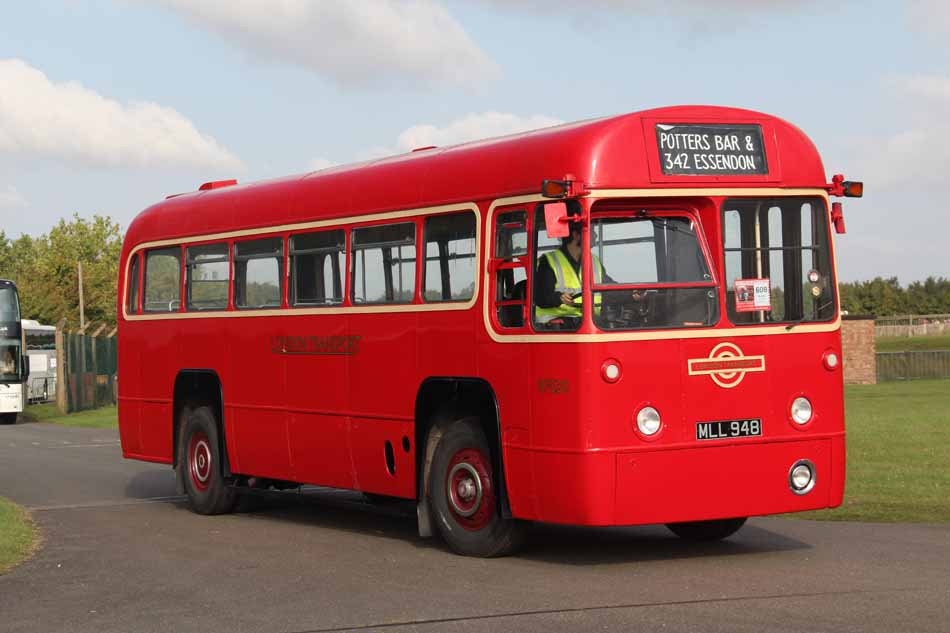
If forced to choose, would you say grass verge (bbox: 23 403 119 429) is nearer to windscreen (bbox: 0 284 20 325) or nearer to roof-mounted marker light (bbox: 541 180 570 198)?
windscreen (bbox: 0 284 20 325)

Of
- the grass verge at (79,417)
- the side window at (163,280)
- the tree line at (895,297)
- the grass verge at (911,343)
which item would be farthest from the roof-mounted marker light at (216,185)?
the tree line at (895,297)

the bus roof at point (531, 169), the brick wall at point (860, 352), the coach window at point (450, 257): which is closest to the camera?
the bus roof at point (531, 169)

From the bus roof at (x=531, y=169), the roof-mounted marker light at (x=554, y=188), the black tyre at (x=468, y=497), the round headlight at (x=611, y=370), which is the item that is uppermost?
the bus roof at (x=531, y=169)

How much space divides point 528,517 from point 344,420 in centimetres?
299

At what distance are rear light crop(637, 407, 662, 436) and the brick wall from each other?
158 feet

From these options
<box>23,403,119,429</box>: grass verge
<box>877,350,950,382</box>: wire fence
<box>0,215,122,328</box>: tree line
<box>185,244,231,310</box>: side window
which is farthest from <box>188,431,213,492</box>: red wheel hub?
<box>0,215,122,328</box>: tree line

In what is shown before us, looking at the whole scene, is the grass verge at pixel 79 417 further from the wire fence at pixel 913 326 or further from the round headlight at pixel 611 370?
the wire fence at pixel 913 326

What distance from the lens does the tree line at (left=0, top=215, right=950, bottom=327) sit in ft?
303

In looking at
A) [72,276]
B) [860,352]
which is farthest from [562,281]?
[72,276]

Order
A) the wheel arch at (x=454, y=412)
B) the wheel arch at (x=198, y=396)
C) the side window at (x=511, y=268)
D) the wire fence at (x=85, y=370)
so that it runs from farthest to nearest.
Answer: the wire fence at (x=85, y=370), the wheel arch at (x=198, y=396), the wheel arch at (x=454, y=412), the side window at (x=511, y=268)

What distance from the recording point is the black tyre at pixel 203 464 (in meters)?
16.5

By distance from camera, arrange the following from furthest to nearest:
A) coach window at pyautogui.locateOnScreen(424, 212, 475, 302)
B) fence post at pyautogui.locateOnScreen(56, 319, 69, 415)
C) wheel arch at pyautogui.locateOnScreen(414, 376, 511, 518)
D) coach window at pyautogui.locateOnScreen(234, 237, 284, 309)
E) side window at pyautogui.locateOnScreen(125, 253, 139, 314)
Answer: fence post at pyautogui.locateOnScreen(56, 319, 69, 415) < side window at pyautogui.locateOnScreen(125, 253, 139, 314) < coach window at pyautogui.locateOnScreen(234, 237, 284, 309) < coach window at pyautogui.locateOnScreen(424, 212, 475, 302) < wheel arch at pyautogui.locateOnScreen(414, 376, 511, 518)

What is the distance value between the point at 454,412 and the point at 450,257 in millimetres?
1235

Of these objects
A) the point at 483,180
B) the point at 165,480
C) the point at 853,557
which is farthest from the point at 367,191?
the point at 165,480
